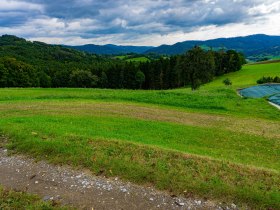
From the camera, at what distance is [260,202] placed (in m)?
9.11

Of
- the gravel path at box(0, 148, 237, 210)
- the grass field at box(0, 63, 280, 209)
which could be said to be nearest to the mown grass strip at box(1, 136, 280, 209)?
the grass field at box(0, 63, 280, 209)

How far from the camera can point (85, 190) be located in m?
9.66

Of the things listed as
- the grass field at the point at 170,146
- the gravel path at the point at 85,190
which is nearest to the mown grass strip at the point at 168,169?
the grass field at the point at 170,146

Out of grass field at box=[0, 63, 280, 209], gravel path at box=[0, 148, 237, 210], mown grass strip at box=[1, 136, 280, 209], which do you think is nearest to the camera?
gravel path at box=[0, 148, 237, 210]

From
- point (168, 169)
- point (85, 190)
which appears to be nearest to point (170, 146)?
point (168, 169)

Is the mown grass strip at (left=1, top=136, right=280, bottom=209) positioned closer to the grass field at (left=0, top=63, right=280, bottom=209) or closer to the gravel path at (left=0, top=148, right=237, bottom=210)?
the grass field at (left=0, top=63, right=280, bottom=209)

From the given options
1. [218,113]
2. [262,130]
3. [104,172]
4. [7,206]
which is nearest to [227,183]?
[104,172]

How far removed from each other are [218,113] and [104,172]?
793 inches

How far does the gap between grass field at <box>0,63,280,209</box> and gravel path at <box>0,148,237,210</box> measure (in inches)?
19.8

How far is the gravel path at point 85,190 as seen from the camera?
8.91 metres

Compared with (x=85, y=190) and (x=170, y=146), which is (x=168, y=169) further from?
(x=170, y=146)

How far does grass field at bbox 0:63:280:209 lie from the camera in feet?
33.0

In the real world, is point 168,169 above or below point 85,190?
above

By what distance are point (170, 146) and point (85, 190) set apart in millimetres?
6216
